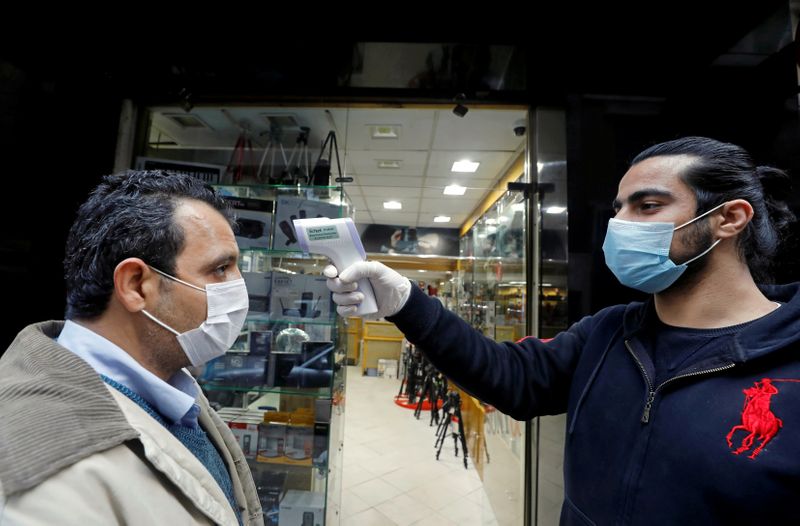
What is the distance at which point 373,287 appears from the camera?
46.5 inches

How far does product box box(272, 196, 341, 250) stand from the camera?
7.70 ft

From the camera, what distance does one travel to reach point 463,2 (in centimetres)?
181

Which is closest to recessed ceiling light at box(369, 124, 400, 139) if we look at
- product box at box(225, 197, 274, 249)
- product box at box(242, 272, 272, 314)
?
product box at box(225, 197, 274, 249)

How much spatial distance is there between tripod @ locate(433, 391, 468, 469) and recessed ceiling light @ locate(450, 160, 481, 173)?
7.19 feet

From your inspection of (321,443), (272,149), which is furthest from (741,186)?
(272,149)

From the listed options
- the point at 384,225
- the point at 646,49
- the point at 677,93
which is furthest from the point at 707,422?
the point at 384,225

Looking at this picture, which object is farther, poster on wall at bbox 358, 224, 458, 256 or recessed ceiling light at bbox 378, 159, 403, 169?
recessed ceiling light at bbox 378, 159, 403, 169

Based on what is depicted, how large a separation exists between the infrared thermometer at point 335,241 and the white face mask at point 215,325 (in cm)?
21

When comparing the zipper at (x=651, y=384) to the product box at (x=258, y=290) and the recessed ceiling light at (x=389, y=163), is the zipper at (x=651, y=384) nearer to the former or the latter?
the product box at (x=258, y=290)

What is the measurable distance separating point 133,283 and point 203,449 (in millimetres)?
440

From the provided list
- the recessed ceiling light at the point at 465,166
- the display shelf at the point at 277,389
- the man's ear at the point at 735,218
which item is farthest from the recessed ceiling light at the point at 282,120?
the man's ear at the point at 735,218

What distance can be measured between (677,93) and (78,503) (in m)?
2.43

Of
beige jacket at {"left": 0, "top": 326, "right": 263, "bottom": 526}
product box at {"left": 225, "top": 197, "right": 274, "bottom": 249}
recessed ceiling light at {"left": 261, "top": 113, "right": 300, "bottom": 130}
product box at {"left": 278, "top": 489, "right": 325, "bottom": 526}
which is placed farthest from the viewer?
recessed ceiling light at {"left": 261, "top": 113, "right": 300, "bottom": 130}

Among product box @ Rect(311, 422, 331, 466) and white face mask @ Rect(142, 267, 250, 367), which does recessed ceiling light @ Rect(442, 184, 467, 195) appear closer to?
product box @ Rect(311, 422, 331, 466)
